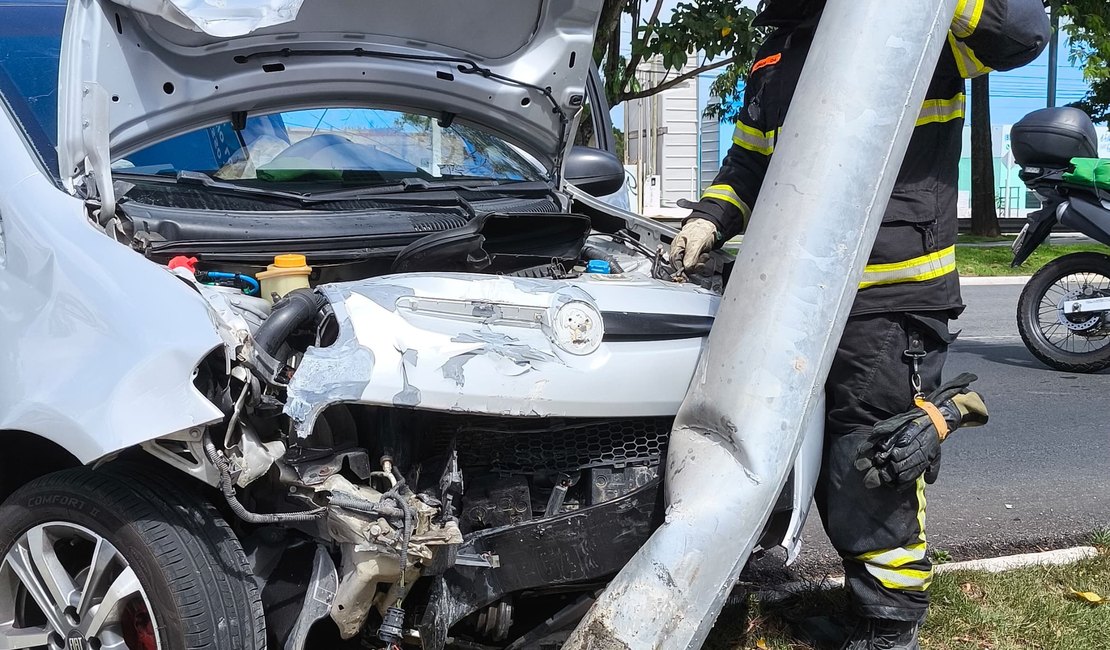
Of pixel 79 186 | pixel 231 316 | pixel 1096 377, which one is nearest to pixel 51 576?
pixel 231 316

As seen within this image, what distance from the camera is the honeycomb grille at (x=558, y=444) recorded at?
2.29 m

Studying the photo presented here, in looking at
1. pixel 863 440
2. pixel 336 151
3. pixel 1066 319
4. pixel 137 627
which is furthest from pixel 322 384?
pixel 1066 319

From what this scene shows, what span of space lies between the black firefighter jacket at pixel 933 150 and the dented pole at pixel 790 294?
0.82 ft

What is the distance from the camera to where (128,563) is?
205 cm

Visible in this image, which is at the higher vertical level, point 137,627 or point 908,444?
point 908,444

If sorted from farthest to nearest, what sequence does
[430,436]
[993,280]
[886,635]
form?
[993,280] < [886,635] < [430,436]

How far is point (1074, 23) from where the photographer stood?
45.1 ft

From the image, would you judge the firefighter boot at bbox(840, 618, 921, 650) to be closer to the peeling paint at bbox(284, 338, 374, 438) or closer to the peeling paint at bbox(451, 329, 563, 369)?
the peeling paint at bbox(451, 329, 563, 369)

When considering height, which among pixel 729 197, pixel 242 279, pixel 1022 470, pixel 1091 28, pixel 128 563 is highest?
pixel 1091 28

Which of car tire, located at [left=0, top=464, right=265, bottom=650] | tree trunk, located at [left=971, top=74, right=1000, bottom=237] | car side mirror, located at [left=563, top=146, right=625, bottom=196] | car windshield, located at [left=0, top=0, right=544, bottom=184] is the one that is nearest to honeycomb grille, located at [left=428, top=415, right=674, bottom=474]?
car tire, located at [left=0, top=464, right=265, bottom=650]

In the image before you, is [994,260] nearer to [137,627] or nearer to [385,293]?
[385,293]

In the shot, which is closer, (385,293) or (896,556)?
(385,293)

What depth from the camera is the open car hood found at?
97.6 inches

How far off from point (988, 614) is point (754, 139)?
62.7 inches
